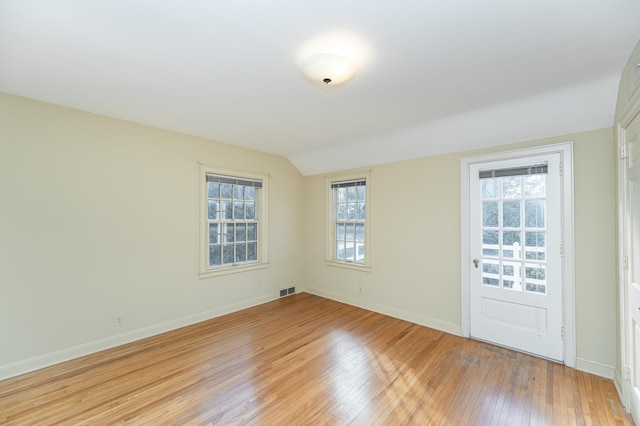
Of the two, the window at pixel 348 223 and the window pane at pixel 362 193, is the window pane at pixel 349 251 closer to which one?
the window at pixel 348 223

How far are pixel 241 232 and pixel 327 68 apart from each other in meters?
3.14

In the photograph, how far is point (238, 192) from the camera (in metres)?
4.33

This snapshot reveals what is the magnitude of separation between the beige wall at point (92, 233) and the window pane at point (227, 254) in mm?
320

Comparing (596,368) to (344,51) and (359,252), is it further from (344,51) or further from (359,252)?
(344,51)

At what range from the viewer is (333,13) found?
1495mm

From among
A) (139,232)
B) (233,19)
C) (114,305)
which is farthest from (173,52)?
(114,305)

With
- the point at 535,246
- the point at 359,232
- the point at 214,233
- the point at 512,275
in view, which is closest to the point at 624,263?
the point at 535,246

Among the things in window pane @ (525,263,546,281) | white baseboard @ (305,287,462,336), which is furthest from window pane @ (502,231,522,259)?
white baseboard @ (305,287,462,336)

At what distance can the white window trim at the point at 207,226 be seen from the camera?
3830 mm

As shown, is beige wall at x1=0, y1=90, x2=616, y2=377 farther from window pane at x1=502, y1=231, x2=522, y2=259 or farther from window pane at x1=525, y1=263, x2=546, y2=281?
window pane at x1=502, y1=231, x2=522, y2=259

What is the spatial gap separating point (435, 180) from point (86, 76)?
3.77 metres

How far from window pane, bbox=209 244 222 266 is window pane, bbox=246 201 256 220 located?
689 millimetres

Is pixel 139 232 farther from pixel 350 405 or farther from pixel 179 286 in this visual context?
pixel 350 405

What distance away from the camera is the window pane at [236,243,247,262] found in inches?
170
